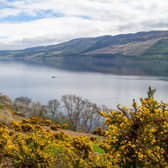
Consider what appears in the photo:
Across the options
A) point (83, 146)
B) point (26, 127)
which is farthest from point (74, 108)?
point (83, 146)

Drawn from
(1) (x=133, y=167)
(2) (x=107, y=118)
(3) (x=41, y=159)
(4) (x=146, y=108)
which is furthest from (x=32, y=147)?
(4) (x=146, y=108)

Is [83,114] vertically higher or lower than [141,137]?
lower

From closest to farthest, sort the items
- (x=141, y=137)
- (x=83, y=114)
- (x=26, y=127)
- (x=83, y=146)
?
(x=141, y=137) < (x=83, y=146) < (x=26, y=127) < (x=83, y=114)

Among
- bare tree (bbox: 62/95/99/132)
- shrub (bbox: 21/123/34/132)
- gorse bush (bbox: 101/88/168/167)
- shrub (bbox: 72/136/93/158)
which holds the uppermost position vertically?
gorse bush (bbox: 101/88/168/167)

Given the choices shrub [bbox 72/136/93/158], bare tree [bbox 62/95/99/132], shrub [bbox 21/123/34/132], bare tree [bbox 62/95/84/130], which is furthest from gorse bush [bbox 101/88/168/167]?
bare tree [bbox 62/95/84/130]

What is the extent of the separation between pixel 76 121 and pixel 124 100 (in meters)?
27.9

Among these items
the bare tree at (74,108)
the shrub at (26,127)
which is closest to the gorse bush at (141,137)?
the shrub at (26,127)

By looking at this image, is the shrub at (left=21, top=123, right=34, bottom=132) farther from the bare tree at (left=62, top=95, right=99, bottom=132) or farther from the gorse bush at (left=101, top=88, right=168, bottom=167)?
the bare tree at (left=62, top=95, right=99, bottom=132)

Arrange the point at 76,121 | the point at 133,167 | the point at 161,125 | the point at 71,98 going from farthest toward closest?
the point at 71,98, the point at 76,121, the point at 133,167, the point at 161,125

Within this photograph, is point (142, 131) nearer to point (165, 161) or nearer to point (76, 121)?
point (165, 161)

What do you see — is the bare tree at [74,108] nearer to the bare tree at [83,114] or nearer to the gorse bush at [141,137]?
the bare tree at [83,114]

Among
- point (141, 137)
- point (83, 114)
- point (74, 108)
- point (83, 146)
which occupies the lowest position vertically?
point (83, 114)

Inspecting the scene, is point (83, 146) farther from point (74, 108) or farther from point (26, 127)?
point (74, 108)

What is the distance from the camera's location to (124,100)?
80125 millimetres
